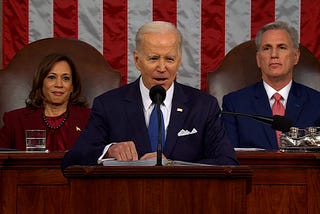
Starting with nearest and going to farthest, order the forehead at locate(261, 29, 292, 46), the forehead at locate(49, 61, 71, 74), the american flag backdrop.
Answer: the forehead at locate(261, 29, 292, 46) → the forehead at locate(49, 61, 71, 74) → the american flag backdrop

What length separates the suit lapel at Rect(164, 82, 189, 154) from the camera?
3.28 m

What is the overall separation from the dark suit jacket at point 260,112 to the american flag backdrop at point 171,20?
3.43 feet

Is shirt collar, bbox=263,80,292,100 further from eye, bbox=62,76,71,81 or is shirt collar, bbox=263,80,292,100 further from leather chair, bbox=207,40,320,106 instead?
eye, bbox=62,76,71,81

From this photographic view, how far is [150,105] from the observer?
341cm

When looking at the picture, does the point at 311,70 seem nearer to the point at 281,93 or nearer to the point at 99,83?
the point at 281,93

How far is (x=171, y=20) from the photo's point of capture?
548 cm

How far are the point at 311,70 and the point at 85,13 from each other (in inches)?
60.4

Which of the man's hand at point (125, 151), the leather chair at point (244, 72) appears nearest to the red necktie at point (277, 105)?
the leather chair at point (244, 72)

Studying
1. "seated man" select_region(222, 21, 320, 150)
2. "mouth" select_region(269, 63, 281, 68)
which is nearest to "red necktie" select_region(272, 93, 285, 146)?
"seated man" select_region(222, 21, 320, 150)

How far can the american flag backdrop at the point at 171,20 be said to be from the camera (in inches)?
214

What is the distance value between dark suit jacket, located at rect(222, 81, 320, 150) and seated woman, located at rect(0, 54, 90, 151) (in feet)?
2.69

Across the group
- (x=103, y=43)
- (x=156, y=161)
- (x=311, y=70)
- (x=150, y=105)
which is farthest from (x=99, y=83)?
(x=156, y=161)

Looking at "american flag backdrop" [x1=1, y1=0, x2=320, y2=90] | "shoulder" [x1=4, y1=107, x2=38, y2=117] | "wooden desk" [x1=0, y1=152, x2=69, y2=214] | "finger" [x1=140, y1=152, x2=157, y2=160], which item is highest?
"american flag backdrop" [x1=1, y1=0, x2=320, y2=90]

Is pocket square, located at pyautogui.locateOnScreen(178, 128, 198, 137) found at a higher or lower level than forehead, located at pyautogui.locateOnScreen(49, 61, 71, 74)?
lower
